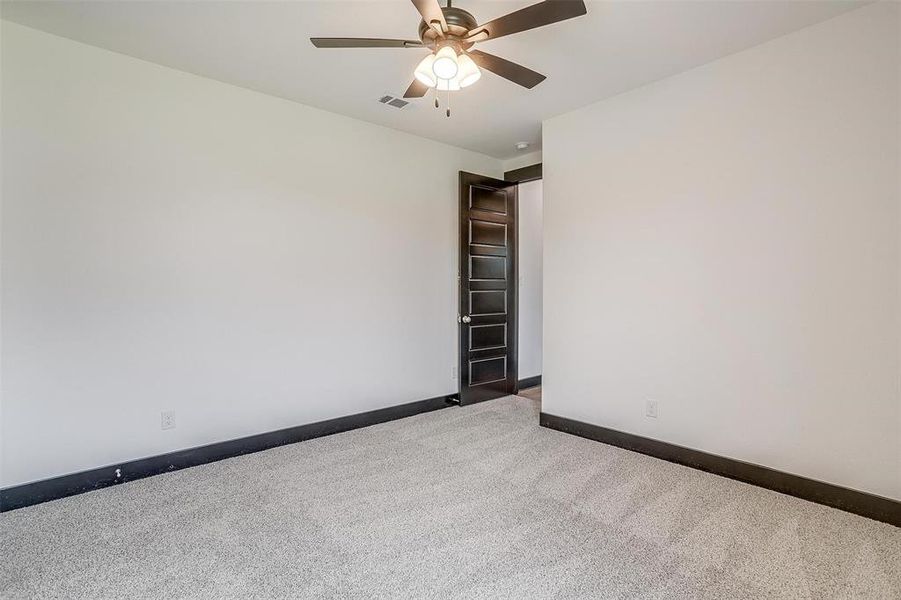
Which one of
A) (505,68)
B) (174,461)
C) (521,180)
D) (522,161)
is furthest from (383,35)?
(174,461)

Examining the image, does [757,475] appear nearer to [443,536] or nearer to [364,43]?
[443,536]

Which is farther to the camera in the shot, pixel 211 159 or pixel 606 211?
pixel 606 211

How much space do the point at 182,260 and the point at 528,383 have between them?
4196 millimetres

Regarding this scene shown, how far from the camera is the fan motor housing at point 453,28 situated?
2.09 meters

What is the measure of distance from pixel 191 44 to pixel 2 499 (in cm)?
301

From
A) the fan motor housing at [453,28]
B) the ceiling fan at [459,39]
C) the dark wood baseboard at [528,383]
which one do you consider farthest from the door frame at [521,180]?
the fan motor housing at [453,28]

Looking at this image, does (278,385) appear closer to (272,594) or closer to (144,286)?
(144,286)

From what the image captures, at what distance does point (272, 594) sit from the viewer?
1905 mm

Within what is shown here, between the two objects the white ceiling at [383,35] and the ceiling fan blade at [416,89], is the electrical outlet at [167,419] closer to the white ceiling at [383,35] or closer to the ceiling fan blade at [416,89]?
the white ceiling at [383,35]

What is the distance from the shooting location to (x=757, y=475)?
2.95 meters

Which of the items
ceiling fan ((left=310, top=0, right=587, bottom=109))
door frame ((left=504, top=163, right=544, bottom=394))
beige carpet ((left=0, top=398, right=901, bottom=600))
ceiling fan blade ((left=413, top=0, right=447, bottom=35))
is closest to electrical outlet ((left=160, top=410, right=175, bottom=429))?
beige carpet ((left=0, top=398, right=901, bottom=600))

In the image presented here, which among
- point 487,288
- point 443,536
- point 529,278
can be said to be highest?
point 529,278

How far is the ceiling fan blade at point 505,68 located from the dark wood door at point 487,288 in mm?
2329

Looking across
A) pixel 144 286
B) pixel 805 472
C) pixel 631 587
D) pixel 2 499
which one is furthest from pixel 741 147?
pixel 2 499
